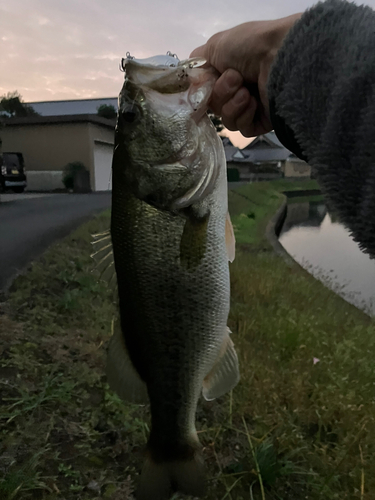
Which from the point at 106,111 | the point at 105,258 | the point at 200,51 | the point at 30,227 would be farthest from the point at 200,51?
the point at 106,111

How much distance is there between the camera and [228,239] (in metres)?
1.68

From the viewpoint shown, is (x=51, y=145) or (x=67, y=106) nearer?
(x=51, y=145)

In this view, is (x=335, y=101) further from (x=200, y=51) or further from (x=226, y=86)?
(x=200, y=51)

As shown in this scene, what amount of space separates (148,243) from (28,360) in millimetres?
2191

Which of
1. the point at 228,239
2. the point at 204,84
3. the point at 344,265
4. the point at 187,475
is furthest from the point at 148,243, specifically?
the point at 344,265

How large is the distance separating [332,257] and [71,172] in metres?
15.6

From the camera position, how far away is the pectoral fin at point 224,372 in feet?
5.58

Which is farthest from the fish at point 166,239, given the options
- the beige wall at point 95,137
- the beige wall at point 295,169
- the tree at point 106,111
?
the beige wall at point 295,169

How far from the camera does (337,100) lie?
1154 mm

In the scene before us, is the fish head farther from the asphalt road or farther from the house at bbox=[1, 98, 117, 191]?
the house at bbox=[1, 98, 117, 191]

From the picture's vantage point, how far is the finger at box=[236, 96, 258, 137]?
1.91m

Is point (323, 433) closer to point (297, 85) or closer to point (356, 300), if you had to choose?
point (297, 85)

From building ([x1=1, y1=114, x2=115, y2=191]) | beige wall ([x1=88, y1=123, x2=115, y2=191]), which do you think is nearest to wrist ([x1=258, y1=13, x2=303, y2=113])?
beige wall ([x1=88, y1=123, x2=115, y2=191])

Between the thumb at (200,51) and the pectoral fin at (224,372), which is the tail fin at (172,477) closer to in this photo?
the pectoral fin at (224,372)
